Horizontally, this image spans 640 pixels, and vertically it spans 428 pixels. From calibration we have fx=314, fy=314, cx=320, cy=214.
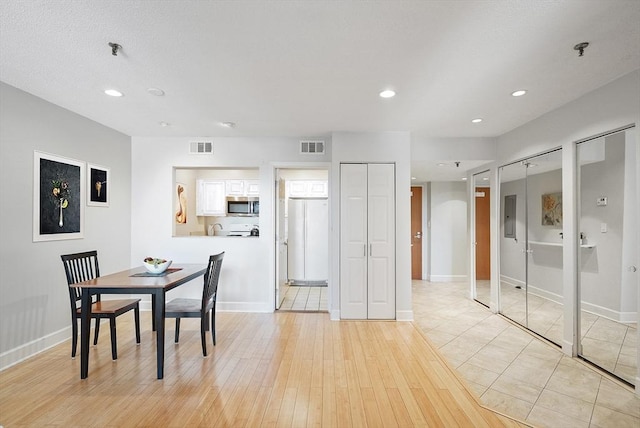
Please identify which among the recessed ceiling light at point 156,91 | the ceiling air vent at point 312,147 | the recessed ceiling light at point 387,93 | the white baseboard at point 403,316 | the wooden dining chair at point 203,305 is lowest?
the white baseboard at point 403,316

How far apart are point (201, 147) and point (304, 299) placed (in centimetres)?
294

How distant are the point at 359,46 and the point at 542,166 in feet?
9.41

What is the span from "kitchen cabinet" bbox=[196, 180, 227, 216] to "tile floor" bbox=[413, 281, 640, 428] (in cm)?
428

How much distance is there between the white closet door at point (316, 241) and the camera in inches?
259

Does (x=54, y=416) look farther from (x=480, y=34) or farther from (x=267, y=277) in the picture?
(x=480, y=34)

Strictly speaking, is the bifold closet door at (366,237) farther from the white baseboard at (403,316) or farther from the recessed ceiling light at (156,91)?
the recessed ceiling light at (156,91)

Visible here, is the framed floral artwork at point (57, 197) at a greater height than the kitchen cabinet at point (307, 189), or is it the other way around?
the kitchen cabinet at point (307, 189)

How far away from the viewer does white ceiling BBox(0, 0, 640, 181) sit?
1824 millimetres

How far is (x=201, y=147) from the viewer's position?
4.61 metres

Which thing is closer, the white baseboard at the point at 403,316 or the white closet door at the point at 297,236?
the white baseboard at the point at 403,316

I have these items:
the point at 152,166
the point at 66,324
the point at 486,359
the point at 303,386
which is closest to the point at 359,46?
the point at 303,386

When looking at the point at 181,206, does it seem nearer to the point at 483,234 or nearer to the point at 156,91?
the point at 156,91

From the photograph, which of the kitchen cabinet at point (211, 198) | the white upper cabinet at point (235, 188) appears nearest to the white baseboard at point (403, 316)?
the white upper cabinet at point (235, 188)

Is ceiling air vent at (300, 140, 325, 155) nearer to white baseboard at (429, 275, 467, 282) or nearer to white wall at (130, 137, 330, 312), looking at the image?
white wall at (130, 137, 330, 312)
